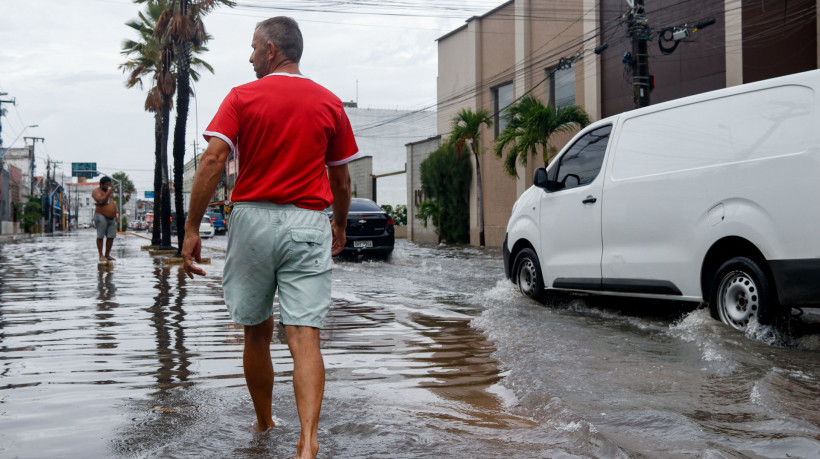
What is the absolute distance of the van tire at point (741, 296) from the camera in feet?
18.2

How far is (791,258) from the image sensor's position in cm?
534

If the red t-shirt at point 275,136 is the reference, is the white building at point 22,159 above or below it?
above

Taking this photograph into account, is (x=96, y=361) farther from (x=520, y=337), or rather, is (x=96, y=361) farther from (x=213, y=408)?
(x=520, y=337)

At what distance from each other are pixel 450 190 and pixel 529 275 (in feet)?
78.8

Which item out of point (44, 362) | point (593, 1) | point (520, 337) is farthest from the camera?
point (593, 1)

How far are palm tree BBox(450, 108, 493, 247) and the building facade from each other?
483mm

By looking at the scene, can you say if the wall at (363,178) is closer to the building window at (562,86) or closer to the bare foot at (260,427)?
the building window at (562,86)

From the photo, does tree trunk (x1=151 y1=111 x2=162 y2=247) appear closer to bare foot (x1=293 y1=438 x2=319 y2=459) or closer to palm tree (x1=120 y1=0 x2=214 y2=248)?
palm tree (x1=120 y1=0 x2=214 y2=248)

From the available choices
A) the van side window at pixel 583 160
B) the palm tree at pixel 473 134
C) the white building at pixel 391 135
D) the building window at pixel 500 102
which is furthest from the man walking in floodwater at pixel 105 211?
the white building at pixel 391 135

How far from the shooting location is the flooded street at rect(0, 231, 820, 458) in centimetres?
331

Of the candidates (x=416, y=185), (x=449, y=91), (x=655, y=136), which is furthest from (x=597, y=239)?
(x=416, y=185)

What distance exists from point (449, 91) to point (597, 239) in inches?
1107

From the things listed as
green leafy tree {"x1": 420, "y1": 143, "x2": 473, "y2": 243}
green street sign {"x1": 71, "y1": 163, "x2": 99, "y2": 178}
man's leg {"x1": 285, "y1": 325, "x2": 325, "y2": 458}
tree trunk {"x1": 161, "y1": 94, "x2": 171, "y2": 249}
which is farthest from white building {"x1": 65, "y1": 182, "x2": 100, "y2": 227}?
man's leg {"x1": 285, "y1": 325, "x2": 325, "y2": 458}

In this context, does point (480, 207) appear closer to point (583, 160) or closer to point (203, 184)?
point (583, 160)
